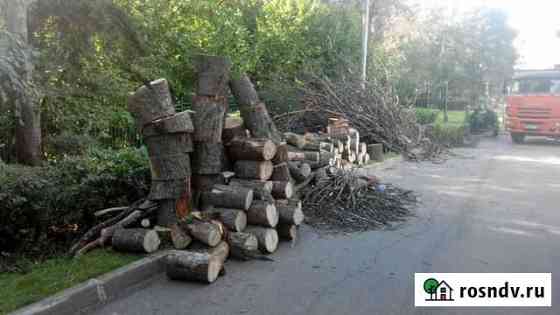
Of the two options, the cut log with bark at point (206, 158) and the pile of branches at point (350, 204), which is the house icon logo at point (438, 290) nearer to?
the pile of branches at point (350, 204)

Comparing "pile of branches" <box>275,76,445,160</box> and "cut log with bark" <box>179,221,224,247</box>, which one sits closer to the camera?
"cut log with bark" <box>179,221,224,247</box>

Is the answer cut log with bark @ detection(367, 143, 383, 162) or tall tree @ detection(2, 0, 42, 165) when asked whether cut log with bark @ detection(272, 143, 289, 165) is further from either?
cut log with bark @ detection(367, 143, 383, 162)

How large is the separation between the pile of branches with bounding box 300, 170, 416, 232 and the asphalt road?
279 mm

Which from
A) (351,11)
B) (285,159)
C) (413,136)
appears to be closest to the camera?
(285,159)

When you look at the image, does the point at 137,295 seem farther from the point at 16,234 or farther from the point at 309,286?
the point at 16,234

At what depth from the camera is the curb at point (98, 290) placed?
3795 mm

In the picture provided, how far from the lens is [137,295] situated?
14.4 ft

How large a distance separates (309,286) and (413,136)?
11.5 m

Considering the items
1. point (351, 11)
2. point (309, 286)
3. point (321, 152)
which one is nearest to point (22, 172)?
point (309, 286)

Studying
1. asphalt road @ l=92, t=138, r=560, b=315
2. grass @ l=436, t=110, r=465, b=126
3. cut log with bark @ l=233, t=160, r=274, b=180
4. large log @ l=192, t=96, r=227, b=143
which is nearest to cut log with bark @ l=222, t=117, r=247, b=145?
cut log with bark @ l=233, t=160, r=274, b=180

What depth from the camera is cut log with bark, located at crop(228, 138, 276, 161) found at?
6185mm

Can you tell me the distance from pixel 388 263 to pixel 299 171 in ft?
8.19

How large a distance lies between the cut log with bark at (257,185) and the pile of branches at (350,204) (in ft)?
3.58

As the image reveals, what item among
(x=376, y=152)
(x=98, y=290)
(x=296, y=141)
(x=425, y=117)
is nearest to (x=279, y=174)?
(x=296, y=141)
